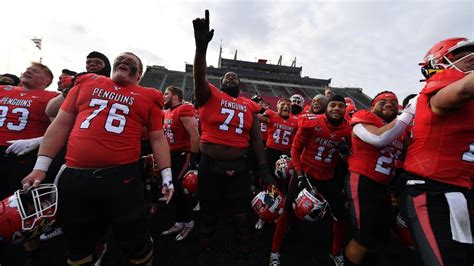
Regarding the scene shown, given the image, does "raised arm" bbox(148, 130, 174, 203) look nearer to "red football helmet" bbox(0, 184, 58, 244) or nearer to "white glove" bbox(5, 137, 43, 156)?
"red football helmet" bbox(0, 184, 58, 244)

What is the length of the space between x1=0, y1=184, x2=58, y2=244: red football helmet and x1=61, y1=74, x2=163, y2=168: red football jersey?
0.30 meters

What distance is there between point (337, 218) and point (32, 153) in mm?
3868

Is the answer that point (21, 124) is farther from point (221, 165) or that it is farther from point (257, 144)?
point (257, 144)

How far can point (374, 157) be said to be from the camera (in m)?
2.71

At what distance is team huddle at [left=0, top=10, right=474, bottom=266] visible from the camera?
170 cm

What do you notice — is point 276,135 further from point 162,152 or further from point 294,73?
point 294,73

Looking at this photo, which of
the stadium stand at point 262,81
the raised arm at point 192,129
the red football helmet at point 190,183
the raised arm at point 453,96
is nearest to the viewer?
the raised arm at point 453,96

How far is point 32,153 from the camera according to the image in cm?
287

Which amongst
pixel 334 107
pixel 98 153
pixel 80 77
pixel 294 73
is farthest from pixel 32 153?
pixel 294 73

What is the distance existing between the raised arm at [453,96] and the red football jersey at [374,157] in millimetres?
933

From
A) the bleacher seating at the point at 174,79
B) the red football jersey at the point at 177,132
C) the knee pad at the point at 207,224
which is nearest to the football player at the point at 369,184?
the knee pad at the point at 207,224

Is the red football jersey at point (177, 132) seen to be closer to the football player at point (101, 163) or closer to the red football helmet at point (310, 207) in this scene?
the football player at point (101, 163)

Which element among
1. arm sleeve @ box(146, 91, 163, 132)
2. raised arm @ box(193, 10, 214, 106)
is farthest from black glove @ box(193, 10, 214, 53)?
arm sleeve @ box(146, 91, 163, 132)

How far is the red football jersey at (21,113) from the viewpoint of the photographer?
2.88 metres
